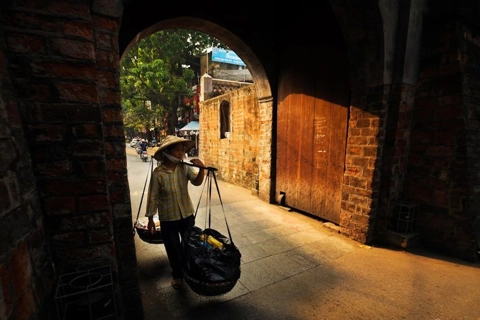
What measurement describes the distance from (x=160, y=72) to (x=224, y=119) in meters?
8.02

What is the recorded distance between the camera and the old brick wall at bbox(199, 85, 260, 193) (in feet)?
Answer: 21.6

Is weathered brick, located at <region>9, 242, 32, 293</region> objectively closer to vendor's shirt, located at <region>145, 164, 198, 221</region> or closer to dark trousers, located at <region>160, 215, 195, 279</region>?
vendor's shirt, located at <region>145, 164, 198, 221</region>

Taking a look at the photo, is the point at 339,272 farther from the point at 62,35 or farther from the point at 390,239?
the point at 62,35

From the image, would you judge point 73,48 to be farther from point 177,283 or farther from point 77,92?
point 177,283

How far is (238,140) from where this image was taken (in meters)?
7.30

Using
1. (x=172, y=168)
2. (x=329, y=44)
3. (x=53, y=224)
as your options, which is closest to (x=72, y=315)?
(x=53, y=224)

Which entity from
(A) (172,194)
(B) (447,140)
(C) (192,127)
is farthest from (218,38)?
(C) (192,127)

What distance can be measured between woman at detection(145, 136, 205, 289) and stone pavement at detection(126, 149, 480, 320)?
1.42 feet

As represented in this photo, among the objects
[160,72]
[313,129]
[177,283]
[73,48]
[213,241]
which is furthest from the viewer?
[160,72]

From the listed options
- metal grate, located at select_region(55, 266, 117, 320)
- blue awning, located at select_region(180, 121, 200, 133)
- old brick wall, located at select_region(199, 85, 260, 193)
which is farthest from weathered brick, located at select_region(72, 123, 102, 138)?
blue awning, located at select_region(180, 121, 200, 133)

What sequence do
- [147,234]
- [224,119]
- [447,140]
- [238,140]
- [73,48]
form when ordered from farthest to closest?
1. [224,119]
2. [238,140]
3. [447,140]
4. [147,234]
5. [73,48]

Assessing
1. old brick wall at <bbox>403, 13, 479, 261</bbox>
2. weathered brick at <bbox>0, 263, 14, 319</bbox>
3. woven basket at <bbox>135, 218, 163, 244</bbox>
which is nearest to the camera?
weathered brick at <bbox>0, 263, 14, 319</bbox>

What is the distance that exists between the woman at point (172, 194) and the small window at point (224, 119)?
19.0ft

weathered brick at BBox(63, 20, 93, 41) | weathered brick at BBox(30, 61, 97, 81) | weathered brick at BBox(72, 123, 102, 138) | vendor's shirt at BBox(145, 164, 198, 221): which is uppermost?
weathered brick at BBox(63, 20, 93, 41)
